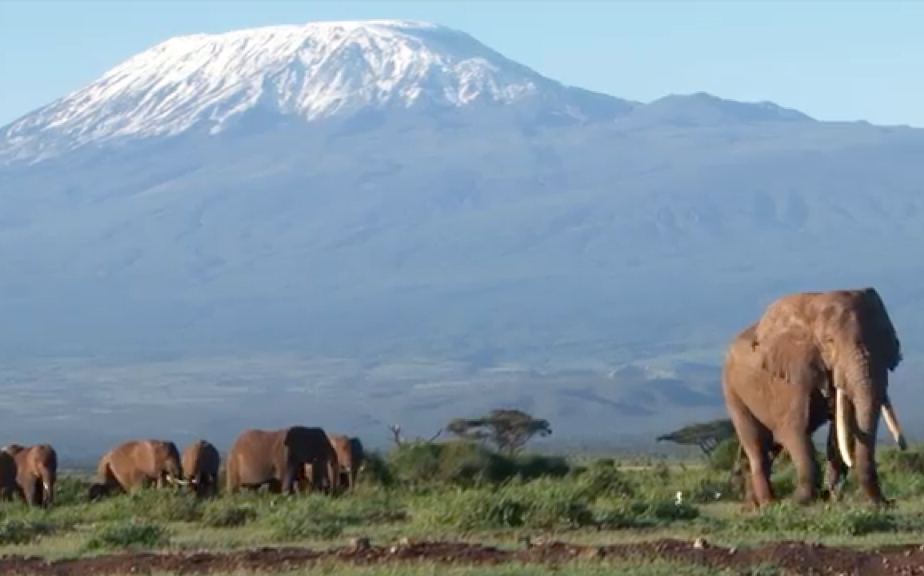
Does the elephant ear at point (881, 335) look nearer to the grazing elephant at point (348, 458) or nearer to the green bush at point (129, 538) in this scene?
the green bush at point (129, 538)

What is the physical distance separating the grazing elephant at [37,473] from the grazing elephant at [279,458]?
2.36 m

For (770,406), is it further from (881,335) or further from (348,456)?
(348,456)

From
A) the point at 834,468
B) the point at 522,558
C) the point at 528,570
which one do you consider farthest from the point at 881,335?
the point at 528,570

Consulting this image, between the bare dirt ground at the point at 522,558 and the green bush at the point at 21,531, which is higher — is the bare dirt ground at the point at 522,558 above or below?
above

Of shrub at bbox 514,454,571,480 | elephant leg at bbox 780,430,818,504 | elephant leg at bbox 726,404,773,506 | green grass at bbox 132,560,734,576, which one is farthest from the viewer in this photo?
shrub at bbox 514,454,571,480

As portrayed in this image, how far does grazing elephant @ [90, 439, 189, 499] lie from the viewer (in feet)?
111

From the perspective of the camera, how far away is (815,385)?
19359 millimetres

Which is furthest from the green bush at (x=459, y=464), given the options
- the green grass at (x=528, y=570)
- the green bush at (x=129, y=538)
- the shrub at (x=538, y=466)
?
the green grass at (x=528, y=570)

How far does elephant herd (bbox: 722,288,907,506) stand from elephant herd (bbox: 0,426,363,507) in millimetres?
9879

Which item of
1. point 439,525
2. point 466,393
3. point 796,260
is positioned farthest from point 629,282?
point 439,525

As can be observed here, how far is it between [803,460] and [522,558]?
15.4 feet

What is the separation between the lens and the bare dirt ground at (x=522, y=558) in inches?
581

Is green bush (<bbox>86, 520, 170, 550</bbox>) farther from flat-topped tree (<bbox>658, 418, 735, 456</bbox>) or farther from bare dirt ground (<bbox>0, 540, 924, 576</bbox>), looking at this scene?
flat-topped tree (<bbox>658, 418, 735, 456</bbox>)

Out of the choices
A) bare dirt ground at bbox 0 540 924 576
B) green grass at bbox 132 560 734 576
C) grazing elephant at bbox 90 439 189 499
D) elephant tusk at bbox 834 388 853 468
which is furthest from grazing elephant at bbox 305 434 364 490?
green grass at bbox 132 560 734 576
